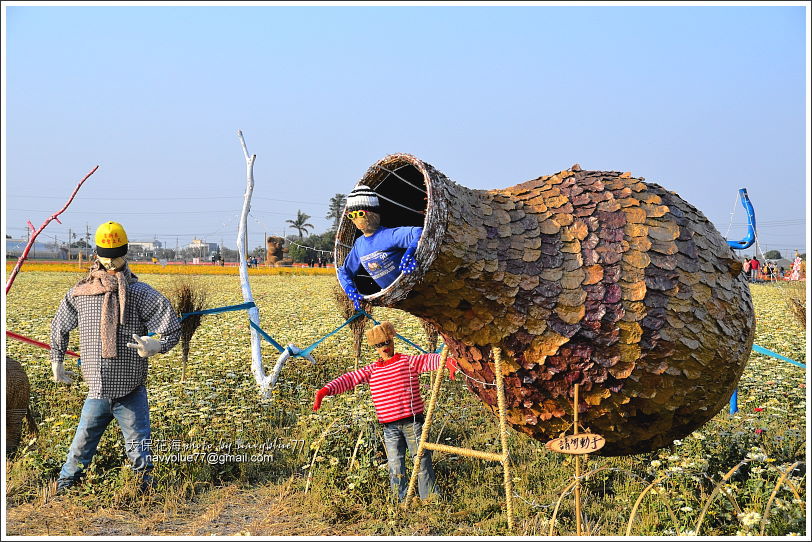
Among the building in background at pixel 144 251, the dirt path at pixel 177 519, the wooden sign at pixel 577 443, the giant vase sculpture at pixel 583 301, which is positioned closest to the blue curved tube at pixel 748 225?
the giant vase sculpture at pixel 583 301

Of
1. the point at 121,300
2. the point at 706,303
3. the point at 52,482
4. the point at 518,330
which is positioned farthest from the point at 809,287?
the point at 52,482

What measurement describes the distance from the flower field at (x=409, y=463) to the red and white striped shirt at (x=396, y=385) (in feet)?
1.75

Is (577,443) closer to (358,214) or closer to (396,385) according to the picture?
(396,385)

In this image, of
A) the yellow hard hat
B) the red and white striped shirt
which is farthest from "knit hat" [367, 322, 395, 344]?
the yellow hard hat

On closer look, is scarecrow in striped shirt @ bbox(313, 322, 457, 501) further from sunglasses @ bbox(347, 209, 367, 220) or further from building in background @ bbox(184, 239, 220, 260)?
building in background @ bbox(184, 239, 220, 260)

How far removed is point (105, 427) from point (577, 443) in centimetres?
326

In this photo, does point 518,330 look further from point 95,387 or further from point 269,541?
point 95,387

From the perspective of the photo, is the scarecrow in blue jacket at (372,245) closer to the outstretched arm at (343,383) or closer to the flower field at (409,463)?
the outstretched arm at (343,383)

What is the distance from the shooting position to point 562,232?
458 cm

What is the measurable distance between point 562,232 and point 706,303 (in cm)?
100

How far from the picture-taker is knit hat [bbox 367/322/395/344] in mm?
5262

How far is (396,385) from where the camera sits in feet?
17.2

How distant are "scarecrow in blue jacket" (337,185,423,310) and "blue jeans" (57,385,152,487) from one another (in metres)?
1.92

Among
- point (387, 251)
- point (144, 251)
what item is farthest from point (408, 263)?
point (144, 251)
